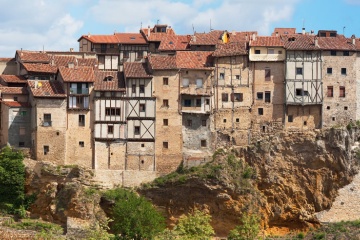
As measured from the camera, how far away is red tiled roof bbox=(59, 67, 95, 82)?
80.8m

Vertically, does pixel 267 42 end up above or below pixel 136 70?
above

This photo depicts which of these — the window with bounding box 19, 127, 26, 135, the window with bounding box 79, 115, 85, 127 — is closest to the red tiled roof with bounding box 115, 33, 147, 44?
the window with bounding box 79, 115, 85, 127

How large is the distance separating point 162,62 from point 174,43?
6.02 meters

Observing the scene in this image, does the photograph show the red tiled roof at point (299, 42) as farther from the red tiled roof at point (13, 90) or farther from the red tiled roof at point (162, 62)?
the red tiled roof at point (13, 90)

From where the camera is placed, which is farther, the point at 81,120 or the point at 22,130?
the point at 22,130

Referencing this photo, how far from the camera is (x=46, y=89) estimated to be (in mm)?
80750

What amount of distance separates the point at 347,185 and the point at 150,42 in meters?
22.4

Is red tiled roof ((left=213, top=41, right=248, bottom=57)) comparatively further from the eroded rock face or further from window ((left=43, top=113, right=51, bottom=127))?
window ((left=43, top=113, right=51, bottom=127))

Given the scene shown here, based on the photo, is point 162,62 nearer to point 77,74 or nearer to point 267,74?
point 77,74

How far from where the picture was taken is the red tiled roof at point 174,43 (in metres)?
87.6

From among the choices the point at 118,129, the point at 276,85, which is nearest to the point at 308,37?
the point at 276,85

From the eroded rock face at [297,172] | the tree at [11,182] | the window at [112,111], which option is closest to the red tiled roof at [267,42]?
the eroded rock face at [297,172]

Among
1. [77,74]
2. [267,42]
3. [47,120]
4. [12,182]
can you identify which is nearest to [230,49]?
[267,42]

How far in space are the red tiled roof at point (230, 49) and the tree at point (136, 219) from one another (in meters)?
14.8
